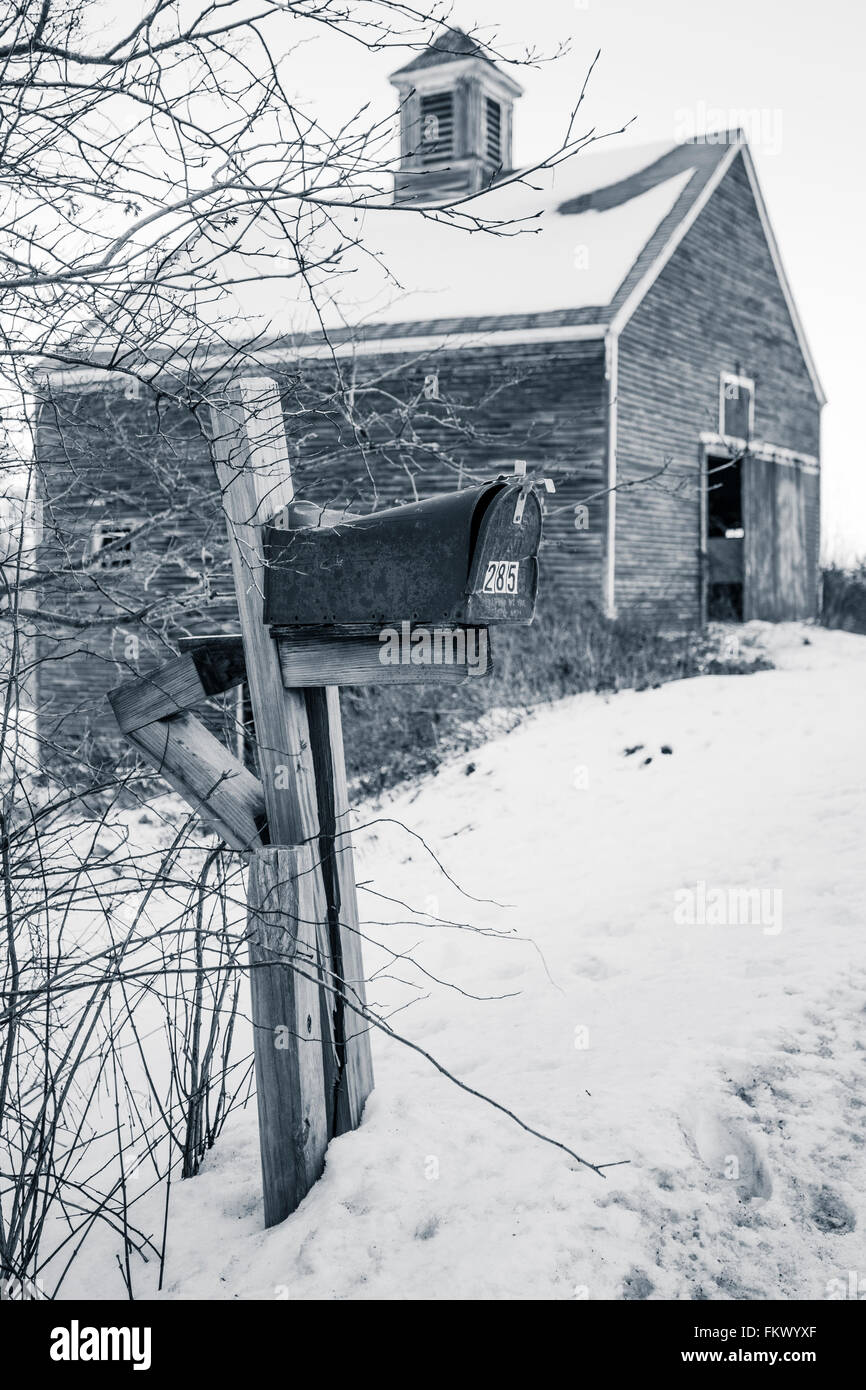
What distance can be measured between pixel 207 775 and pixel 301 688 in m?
0.40

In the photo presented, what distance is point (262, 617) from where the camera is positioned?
11.2ft

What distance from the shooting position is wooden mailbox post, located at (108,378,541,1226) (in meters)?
3.10

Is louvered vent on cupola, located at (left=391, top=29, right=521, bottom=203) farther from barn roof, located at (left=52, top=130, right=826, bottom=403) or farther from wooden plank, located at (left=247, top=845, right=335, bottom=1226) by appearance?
wooden plank, located at (left=247, top=845, right=335, bottom=1226)

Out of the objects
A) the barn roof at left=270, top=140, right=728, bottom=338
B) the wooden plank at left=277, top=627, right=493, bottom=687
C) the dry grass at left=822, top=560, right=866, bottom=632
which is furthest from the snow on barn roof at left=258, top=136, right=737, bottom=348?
the wooden plank at left=277, top=627, right=493, bottom=687

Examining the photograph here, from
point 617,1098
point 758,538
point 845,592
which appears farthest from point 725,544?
point 617,1098

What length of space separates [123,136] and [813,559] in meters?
19.9

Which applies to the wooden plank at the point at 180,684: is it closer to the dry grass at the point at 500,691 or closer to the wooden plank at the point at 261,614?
the wooden plank at the point at 261,614

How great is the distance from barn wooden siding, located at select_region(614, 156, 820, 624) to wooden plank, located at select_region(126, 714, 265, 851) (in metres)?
11.5

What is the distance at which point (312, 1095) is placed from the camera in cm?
347

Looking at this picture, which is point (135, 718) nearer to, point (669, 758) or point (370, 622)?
point (370, 622)

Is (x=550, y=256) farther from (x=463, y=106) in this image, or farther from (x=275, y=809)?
(x=275, y=809)
